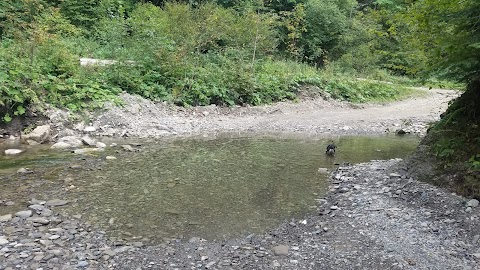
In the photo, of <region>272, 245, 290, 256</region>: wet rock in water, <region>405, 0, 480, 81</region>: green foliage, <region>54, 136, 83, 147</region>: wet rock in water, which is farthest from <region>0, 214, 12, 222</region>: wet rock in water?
<region>405, 0, 480, 81</region>: green foliage

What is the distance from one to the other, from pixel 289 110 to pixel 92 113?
8865 mm

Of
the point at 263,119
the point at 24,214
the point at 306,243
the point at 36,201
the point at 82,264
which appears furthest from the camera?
the point at 263,119

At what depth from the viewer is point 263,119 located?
52.1 ft

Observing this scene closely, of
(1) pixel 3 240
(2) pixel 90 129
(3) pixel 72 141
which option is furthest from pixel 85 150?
(1) pixel 3 240

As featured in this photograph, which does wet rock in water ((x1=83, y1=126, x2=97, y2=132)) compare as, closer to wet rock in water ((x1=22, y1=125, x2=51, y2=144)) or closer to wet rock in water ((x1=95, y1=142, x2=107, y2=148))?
wet rock in water ((x1=22, y1=125, x2=51, y2=144))

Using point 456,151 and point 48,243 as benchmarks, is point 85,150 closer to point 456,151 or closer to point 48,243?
point 48,243

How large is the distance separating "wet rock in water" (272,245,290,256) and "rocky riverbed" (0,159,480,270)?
12 mm

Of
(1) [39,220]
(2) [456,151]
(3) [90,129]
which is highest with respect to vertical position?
(2) [456,151]

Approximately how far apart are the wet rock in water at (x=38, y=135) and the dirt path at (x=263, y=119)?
48.5 inches

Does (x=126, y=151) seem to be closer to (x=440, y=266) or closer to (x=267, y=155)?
(x=267, y=155)

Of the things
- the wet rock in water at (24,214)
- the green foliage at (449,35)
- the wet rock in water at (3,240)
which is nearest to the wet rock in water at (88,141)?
the wet rock in water at (24,214)

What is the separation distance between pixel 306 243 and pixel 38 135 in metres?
8.25

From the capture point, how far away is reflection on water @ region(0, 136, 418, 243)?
5.48m

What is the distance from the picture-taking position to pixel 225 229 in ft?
17.4
